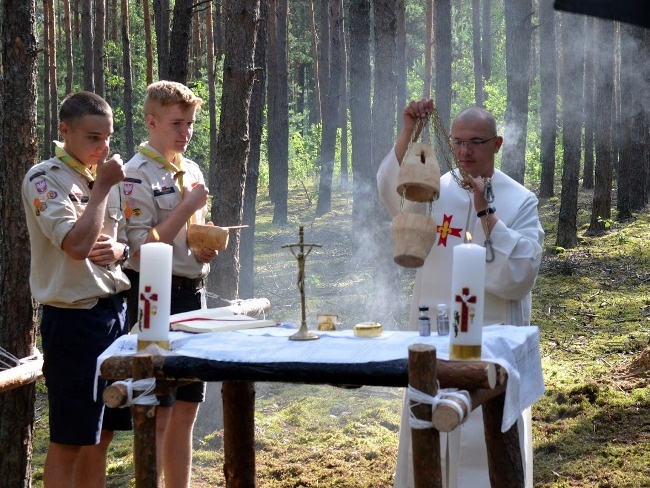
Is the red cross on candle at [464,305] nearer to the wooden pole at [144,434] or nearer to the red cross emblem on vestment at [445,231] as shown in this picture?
the wooden pole at [144,434]

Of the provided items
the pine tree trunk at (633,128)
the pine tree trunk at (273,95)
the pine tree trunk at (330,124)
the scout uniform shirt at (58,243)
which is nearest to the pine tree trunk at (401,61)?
the pine tree trunk at (330,124)

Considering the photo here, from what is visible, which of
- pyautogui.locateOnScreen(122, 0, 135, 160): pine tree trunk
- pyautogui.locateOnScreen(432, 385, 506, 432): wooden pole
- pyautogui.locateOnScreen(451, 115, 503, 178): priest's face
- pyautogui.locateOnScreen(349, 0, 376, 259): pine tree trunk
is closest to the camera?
pyautogui.locateOnScreen(432, 385, 506, 432): wooden pole

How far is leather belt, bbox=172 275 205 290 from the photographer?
4449 millimetres

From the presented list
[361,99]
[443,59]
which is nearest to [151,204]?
[361,99]

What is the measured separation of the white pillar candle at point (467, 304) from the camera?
2822 millimetres

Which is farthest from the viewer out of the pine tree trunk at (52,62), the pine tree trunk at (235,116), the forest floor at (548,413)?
the pine tree trunk at (52,62)

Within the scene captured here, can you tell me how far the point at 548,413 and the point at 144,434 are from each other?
14.1 ft

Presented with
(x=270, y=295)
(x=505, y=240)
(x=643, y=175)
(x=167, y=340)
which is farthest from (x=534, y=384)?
(x=643, y=175)

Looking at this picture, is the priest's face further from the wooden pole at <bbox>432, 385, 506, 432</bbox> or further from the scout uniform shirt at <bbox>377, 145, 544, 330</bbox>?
the wooden pole at <bbox>432, 385, 506, 432</bbox>

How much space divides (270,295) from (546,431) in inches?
258

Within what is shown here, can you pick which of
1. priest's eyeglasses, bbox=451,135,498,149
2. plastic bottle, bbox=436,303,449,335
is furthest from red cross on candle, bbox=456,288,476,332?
priest's eyeglasses, bbox=451,135,498,149

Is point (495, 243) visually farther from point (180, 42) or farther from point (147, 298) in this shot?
point (180, 42)

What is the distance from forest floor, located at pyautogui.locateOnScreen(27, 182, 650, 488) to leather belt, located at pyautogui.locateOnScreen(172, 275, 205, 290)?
1634mm

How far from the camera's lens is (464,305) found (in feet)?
9.31
